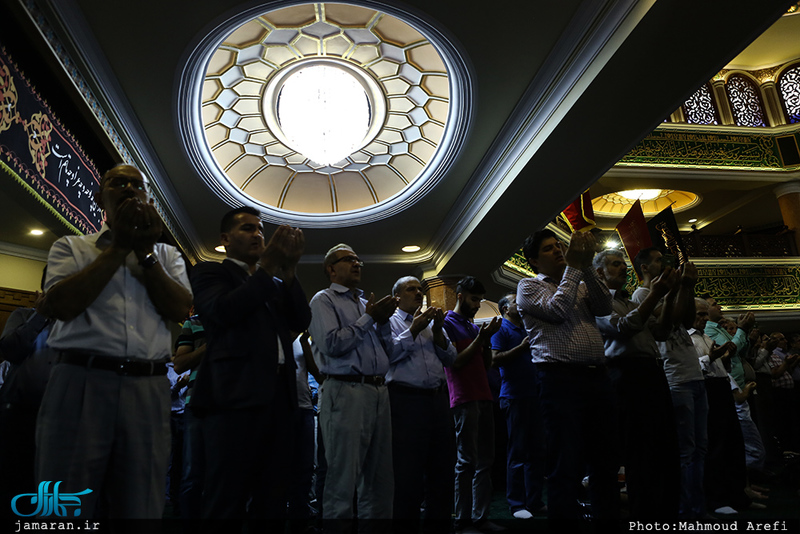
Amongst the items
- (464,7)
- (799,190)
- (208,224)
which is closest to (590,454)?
(464,7)

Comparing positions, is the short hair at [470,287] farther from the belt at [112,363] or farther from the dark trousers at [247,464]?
the belt at [112,363]

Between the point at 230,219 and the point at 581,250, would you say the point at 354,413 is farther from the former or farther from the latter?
the point at 581,250

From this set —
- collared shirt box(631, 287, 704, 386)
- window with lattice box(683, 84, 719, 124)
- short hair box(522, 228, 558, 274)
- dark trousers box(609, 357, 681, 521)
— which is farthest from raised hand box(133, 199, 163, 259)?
window with lattice box(683, 84, 719, 124)

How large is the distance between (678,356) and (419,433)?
1.79 metres

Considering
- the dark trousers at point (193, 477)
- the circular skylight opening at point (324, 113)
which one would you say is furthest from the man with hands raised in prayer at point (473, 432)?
the circular skylight opening at point (324, 113)

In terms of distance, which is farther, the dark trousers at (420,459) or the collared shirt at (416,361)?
the collared shirt at (416,361)

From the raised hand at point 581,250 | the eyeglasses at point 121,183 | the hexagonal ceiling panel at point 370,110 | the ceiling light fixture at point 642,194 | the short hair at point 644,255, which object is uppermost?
the ceiling light fixture at point 642,194

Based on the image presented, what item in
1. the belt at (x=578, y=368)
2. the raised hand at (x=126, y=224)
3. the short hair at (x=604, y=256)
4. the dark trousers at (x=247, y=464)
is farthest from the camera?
the short hair at (x=604, y=256)

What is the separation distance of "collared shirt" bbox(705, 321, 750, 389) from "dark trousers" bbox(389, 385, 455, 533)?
3299 millimetres

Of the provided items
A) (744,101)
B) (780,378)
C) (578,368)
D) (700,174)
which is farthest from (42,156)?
(744,101)

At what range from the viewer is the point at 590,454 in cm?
233

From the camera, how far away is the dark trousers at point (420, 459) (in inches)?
107

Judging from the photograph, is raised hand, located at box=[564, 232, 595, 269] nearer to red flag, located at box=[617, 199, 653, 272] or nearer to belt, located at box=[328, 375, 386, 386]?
belt, located at box=[328, 375, 386, 386]

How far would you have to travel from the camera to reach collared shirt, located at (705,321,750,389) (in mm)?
4855
